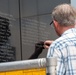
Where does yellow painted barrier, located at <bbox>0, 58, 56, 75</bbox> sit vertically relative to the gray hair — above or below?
below

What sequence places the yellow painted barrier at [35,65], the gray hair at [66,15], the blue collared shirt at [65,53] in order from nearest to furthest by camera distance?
the yellow painted barrier at [35,65] < the blue collared shirt at [65,53] < the gray hair at [66,15]

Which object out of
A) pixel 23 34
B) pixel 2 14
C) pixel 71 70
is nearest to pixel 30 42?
pixel 23 34

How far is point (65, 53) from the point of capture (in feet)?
9.47

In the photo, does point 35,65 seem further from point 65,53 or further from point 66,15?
point 66,15

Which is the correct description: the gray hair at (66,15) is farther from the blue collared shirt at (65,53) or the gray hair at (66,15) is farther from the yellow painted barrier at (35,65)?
the yellow painted barrier at (35,65)

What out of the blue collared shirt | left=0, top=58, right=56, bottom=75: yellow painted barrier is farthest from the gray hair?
left=0, top=58, right=56, bottom=75: yellow painted barrier

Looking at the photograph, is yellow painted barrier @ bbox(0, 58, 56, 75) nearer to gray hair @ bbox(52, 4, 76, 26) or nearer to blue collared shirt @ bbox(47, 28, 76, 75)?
blue collared shirt @ bbox(47, 28, 76, 75)

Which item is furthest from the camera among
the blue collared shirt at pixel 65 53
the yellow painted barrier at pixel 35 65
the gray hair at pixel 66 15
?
the gray hair at pixel 66 15

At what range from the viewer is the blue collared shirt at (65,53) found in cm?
284

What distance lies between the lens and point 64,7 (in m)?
3.06

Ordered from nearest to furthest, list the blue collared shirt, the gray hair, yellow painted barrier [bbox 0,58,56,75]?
yellow painted barrier [bbox 0,58,56,75]
the blue collared shirt
the gray hair

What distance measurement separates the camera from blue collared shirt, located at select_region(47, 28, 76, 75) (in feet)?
9.32

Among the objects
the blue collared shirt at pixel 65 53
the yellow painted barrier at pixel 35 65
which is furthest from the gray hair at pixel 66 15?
the yellow painted barrier at pixel 35 65

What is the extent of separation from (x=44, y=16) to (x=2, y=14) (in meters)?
0.98
